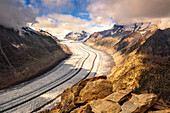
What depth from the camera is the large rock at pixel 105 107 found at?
9.24 m

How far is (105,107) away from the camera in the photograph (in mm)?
9820

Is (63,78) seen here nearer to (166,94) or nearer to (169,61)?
(166,94)

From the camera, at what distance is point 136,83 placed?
74.3ft

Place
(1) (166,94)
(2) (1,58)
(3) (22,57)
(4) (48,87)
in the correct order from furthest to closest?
(3) (22,57)
(2) (1,58)
(4) (48,87)
(1) (166,94)

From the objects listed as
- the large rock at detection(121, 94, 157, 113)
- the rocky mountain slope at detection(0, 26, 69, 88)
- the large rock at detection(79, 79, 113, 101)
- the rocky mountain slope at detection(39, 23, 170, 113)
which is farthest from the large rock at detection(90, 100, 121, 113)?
the rocky mountain slope at detection(0, 26, 69, 88)

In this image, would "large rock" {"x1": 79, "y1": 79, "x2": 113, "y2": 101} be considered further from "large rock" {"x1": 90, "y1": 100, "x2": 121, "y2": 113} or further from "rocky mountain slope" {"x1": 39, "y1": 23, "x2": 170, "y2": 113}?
"large rock" {"x1": 90, "y1": 100, "x2": 121, "y2": 113}

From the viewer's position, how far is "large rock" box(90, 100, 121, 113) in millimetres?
9244

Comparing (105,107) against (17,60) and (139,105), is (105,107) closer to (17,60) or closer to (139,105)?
(139,105)

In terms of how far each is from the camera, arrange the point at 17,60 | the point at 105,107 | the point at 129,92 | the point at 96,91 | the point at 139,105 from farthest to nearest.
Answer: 1. the point at 17,60
2. the point at 96,91
3. the point at 129,92
4. the point at 105,107
5. the point at 139,105

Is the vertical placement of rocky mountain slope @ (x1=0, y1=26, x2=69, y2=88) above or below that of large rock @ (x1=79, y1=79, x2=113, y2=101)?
above

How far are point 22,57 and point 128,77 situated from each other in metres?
46.5

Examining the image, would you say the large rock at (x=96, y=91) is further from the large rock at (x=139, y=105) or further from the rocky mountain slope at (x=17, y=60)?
the rocky mountain slope at (x=17, y=60)

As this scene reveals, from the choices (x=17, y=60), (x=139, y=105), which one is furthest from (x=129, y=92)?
(x=17, y=60)

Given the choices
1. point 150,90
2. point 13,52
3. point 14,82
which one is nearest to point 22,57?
point 13,52
